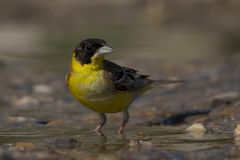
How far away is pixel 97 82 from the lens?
8.30 meters

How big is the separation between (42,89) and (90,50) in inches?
133

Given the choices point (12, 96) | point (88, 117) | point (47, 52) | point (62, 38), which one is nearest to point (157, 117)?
point (88, 117)

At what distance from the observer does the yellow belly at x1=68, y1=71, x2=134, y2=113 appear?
8.21 meters

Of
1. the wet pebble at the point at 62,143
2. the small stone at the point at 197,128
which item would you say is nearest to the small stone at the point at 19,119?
the wet pebble at the point at 62,143

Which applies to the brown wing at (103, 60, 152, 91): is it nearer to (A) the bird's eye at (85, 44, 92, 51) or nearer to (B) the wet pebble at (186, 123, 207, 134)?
(A) the bird's eye at (85, 44, 92, 51)

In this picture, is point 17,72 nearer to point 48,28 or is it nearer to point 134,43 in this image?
point 134,43

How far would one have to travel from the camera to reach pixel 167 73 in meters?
12.7

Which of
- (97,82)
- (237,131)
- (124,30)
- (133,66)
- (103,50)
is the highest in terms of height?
(124,30)

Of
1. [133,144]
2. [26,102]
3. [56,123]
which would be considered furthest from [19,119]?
[133,144]

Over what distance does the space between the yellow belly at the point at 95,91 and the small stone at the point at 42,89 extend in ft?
10.4

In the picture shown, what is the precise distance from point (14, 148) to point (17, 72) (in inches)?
249

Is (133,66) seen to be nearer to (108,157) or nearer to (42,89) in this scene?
(42,89)

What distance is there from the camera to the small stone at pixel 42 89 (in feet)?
37.9

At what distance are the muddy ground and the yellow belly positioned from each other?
0.28m
